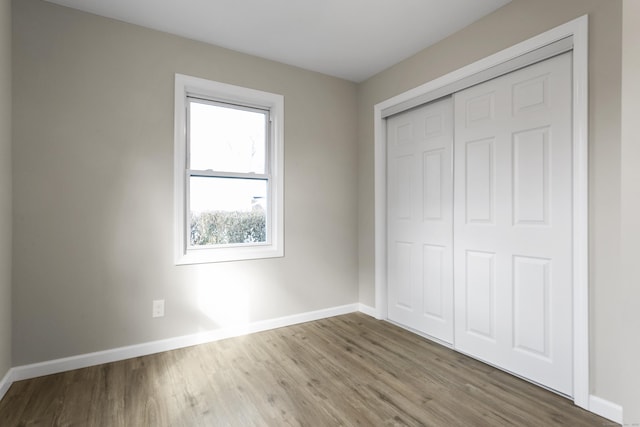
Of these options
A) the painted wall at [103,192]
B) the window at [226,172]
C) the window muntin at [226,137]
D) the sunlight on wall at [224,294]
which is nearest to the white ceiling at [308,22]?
the painted wall at [103,192]

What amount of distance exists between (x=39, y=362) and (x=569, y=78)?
3.93m

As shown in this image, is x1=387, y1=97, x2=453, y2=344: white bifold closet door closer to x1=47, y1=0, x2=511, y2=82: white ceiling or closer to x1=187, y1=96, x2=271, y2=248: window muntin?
x1=47, y1=0, x2=511, y2=82: white ceiling

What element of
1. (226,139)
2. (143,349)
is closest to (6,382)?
(143,349)

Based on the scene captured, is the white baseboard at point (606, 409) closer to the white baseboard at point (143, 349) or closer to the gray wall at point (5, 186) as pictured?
the white baseboard at point (143, 349)

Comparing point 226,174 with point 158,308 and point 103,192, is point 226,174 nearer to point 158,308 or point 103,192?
point 103,192

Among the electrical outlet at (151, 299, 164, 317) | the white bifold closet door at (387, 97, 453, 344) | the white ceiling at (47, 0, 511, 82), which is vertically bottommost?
the electrical outlet at (151, 299, 164, 317)

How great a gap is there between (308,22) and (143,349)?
290cm

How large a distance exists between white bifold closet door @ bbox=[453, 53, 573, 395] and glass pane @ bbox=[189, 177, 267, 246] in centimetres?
183

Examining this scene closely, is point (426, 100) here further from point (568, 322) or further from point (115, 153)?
point (115, 153)

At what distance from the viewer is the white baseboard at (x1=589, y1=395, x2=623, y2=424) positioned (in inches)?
67.2

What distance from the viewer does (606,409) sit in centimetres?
175

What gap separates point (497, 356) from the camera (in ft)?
7.71

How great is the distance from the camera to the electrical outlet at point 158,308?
2592 millimetres

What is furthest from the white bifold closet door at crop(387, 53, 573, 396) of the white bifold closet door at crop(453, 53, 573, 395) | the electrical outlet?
the electrical outlet
